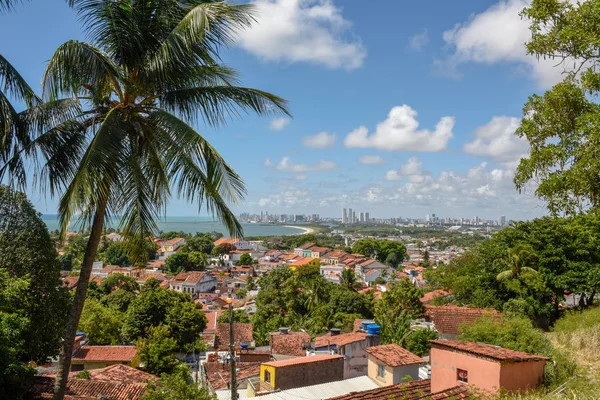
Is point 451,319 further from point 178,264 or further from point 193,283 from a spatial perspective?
point 178,264

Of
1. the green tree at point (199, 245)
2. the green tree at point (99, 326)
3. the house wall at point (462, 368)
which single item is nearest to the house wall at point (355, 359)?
the house wall at point (462, 368)

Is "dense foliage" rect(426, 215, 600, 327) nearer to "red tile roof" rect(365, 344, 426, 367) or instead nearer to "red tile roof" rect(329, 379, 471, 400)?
"red tile roof" rect(365, 344, 426, 367)

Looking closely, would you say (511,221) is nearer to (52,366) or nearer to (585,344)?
(585,344)

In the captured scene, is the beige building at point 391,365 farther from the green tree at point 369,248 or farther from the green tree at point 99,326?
the green tree at point 369,248

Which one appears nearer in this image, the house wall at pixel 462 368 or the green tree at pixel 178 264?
the house wall at pixel 462 368

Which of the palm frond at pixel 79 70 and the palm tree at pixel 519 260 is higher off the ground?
the palm frond at pixel 79 70

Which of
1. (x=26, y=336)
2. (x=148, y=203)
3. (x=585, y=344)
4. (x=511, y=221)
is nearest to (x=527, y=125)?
(x=148, y=203)

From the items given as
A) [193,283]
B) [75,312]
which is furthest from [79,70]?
[193,283]
